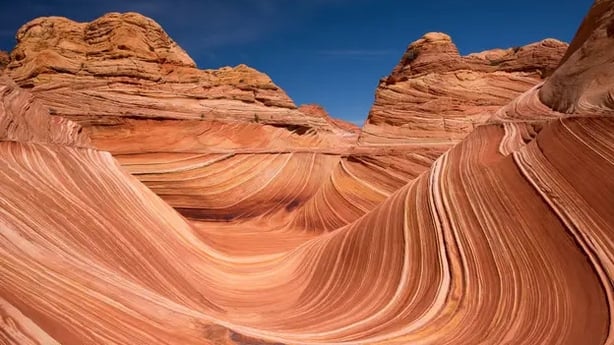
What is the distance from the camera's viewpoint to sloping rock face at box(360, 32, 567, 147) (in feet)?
Answer: 35.5

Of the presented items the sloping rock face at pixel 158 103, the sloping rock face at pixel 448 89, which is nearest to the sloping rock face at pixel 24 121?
the sloping rock face at pixel 158 103

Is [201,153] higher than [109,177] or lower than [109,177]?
higher

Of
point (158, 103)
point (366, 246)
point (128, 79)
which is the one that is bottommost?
point (366, 246)

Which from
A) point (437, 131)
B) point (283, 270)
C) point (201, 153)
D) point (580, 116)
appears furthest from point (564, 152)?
point (201, 153)

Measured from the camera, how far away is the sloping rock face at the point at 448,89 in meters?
10.8

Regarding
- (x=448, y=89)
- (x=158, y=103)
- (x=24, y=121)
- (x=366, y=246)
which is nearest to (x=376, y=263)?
(x=366, y=246)

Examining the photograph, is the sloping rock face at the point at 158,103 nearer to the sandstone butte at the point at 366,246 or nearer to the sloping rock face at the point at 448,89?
the sandstone butte at the point at 366,246

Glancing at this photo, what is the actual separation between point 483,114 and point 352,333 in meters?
9.28

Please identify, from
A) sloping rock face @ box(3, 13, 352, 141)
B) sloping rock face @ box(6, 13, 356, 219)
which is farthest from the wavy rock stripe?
sloping rock face @ box(3, 13, 352, 141)

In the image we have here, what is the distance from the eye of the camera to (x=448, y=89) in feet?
38.6

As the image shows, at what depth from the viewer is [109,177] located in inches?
198

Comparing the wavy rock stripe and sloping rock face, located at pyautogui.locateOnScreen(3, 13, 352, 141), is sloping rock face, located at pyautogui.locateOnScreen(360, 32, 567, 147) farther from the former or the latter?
the wavy rock stripe

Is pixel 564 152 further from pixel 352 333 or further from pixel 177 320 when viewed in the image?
pixel 177 320

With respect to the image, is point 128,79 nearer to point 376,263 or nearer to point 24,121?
point 24,121
